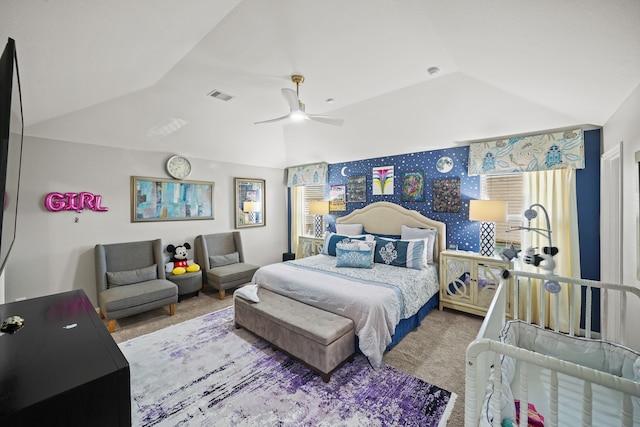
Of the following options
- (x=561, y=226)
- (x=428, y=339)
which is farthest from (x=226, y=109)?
(x=561, y=226)

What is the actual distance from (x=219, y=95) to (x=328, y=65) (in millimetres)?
1528

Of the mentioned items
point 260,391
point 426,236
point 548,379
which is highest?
point 426,236

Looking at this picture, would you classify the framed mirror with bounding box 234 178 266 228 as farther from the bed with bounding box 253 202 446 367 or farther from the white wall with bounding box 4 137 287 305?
the bed with bounding box 253 202 446 367

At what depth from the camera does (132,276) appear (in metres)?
3.54

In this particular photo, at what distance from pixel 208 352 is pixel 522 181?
4.13m

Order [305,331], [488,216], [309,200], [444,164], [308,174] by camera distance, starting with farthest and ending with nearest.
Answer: [309,200] → [308,174] → [444,164] → [488,216] → [305,331]

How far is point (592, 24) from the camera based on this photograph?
4.32 ft

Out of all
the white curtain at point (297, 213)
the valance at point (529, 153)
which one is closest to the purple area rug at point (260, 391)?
the valance at point (529, 153)

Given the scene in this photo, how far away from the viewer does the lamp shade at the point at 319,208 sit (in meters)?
5.14

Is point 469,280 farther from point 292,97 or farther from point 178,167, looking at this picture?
point 178,167

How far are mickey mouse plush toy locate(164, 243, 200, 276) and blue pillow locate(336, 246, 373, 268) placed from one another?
7.51 ft

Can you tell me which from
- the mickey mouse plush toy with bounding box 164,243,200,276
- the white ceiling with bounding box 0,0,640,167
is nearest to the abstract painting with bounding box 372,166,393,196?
the white ceiling with bounding box 0,0,640,167

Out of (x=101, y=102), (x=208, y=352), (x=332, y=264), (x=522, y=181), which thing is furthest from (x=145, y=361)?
(x=522, y=181)

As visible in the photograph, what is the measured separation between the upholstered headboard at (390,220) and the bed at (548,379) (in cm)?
174
